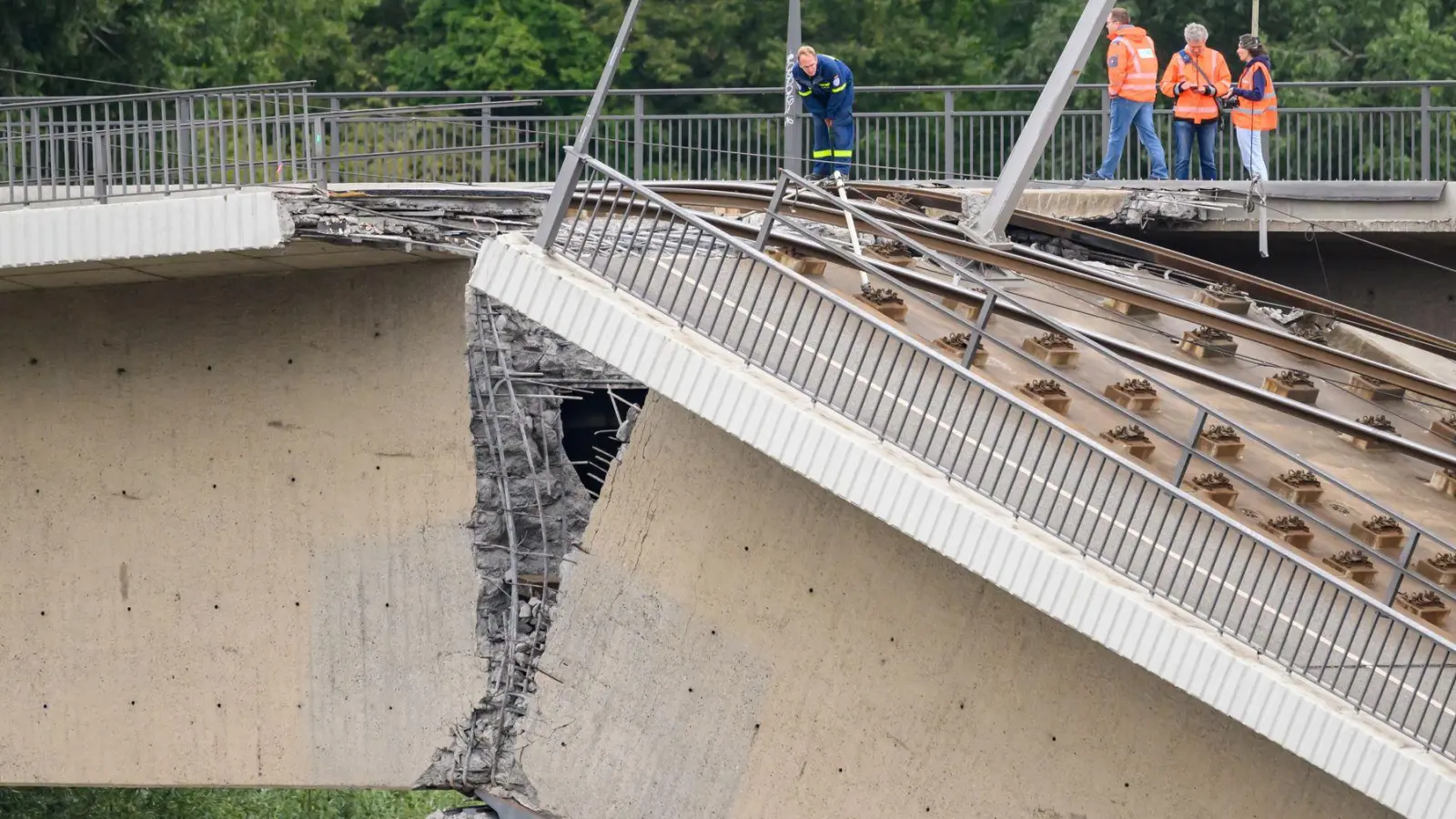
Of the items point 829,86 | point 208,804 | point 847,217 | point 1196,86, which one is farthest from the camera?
point 208,804

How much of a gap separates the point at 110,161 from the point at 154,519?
91.8 inches

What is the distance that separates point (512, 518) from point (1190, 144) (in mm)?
9353

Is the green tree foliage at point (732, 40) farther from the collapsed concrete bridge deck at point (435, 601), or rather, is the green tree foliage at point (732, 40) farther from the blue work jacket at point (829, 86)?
the collapsed concrete bridge deck at point (435, 601)

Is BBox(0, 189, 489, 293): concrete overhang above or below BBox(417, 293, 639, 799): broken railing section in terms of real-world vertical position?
above

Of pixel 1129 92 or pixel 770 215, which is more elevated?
pixel 1129 92

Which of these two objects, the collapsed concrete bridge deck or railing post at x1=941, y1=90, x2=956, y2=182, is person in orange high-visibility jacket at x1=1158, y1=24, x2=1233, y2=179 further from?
the collapsed concrete bridge deck

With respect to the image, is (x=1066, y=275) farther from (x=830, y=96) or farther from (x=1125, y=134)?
(x=1125, y=134)

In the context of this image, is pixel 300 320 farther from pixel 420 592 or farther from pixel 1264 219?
pixel 1264 219

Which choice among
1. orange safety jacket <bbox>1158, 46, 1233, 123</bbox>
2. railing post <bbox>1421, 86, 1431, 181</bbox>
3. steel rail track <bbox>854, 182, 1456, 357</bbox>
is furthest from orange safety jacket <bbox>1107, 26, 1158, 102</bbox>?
railing post <bbox>1421, 86, 1431, 181</bbox>

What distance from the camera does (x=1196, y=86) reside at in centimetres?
1942

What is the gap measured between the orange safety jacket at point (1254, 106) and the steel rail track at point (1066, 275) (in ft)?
14.9

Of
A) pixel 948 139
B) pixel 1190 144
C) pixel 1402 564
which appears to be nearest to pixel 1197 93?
pixel 1190 144

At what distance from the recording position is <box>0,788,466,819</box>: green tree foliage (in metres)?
21.2

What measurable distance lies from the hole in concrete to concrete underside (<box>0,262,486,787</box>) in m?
0.76
